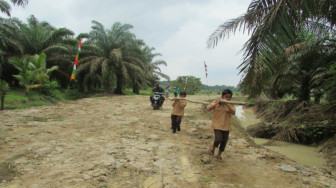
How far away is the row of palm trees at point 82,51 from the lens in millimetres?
15590

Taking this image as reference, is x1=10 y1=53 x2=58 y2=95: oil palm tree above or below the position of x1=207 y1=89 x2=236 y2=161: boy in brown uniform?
above

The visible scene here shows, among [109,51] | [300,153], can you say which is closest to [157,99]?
[300,153]

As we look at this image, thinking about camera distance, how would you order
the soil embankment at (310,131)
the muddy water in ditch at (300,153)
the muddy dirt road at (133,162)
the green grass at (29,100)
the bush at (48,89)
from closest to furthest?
1. the muddy dirt road at (133,162)
2. the muddy water in ditch at (300,153)
3. the soil embankment at (310,131)
4. the green grass at (29,100)
5. the bush at (48,89)

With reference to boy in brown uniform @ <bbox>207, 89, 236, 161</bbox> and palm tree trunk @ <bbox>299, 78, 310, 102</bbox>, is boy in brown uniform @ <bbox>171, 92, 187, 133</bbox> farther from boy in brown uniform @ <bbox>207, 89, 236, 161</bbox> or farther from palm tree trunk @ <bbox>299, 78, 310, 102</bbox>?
palm tree trunk @ <bbox>299, 78, 310, 102</bbox>

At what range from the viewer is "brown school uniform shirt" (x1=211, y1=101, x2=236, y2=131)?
3814 mm

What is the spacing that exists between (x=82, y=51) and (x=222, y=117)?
54.2ft

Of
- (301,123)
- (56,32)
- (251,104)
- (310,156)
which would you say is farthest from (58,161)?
(251,104)

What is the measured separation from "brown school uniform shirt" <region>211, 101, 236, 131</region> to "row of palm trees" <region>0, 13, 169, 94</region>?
509 inches

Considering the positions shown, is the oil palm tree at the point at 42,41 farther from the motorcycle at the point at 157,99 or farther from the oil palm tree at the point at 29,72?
the motorcycle at the point at 157,99

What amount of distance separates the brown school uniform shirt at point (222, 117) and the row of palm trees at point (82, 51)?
12.9m

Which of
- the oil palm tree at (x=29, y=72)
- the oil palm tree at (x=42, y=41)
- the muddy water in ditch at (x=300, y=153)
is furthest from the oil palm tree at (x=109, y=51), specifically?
the muddy water in ditch at (x=300, y=153)

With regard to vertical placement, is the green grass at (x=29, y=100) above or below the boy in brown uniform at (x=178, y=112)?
below

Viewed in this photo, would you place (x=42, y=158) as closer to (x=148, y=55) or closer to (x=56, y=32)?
(x=56, y=32)

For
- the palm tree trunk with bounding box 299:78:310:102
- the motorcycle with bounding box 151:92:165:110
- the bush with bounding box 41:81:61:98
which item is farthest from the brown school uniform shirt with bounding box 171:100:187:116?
the bush with bounding box 41:81:61:98
